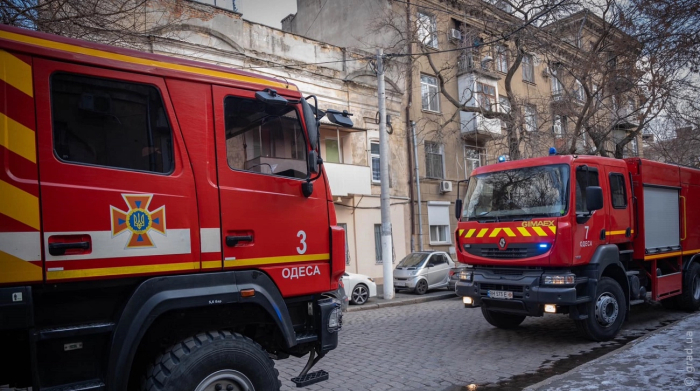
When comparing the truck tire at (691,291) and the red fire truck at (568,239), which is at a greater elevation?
the red fire truck at (568,239)

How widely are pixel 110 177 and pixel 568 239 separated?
22.1ft

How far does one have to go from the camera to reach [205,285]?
3.99 m

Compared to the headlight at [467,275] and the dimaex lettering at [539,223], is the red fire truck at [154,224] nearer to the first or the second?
the dimaex lettering at [539,223]

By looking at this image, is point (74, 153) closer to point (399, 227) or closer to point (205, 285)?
point (205, 285)

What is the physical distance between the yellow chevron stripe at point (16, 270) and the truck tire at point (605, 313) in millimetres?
7693

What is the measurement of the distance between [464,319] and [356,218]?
9953 mm

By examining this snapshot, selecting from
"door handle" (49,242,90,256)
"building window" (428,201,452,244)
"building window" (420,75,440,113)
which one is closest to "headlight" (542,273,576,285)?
"door handle" (49,242,90,256)

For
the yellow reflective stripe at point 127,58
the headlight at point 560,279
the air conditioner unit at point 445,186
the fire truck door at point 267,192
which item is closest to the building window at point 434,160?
the air conditioner unit at point 445,186

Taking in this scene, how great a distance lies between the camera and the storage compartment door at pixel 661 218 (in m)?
9.67

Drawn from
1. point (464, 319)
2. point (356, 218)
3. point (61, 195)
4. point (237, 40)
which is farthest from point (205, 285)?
point (356, 218)

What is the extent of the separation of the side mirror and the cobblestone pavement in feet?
7.31

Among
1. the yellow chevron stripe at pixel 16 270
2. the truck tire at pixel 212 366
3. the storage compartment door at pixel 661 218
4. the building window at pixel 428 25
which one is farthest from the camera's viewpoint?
the building window at pixel 428 25

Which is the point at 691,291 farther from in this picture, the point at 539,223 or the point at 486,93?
the point at 486,93

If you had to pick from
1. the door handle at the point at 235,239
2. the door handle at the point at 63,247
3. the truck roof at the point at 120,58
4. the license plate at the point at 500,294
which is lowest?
the license plate at the point at 500,294
